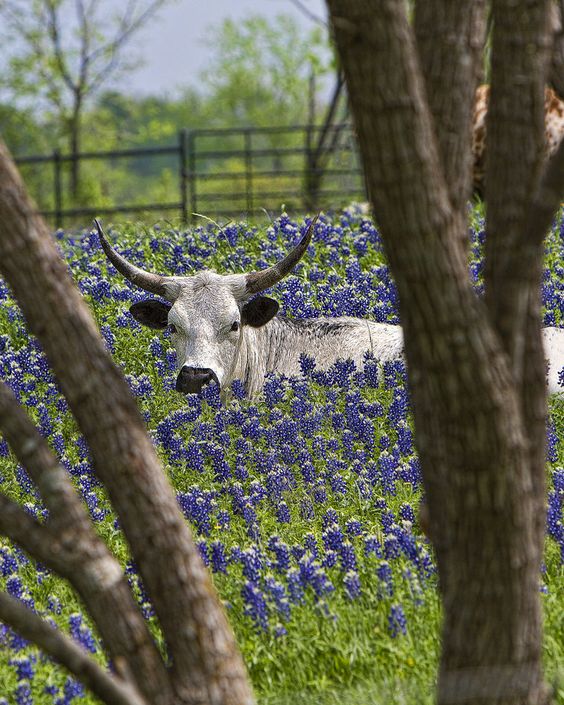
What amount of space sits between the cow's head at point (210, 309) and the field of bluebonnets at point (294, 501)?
27 cm

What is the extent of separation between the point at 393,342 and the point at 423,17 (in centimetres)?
477

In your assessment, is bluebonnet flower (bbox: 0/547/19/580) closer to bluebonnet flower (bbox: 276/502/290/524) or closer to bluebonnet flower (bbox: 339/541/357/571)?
bluebonnet flower (bbox: 276/502/290/524)

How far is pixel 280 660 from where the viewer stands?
14.1 ft

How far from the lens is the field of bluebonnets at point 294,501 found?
424cm

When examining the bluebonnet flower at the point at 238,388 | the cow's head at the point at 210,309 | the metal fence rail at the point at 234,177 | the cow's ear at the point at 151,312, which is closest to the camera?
the cow's head at the point at 210,309

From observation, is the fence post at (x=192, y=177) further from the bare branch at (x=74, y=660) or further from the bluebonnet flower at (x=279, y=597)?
the bare branch at (x=74, y=660)

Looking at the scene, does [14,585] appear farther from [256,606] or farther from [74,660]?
[74,660]

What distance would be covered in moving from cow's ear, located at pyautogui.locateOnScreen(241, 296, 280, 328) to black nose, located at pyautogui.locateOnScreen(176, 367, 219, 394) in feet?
2.44

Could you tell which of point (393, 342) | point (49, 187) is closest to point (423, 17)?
point (393, 342)

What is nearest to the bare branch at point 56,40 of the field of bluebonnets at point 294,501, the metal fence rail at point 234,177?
the metal fence rail at point 234,177

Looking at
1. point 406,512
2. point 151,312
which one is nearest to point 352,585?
point 406,512

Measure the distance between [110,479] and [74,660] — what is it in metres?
0.48

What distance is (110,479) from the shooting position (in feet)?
10.3

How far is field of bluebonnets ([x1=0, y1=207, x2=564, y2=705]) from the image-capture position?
424cm
